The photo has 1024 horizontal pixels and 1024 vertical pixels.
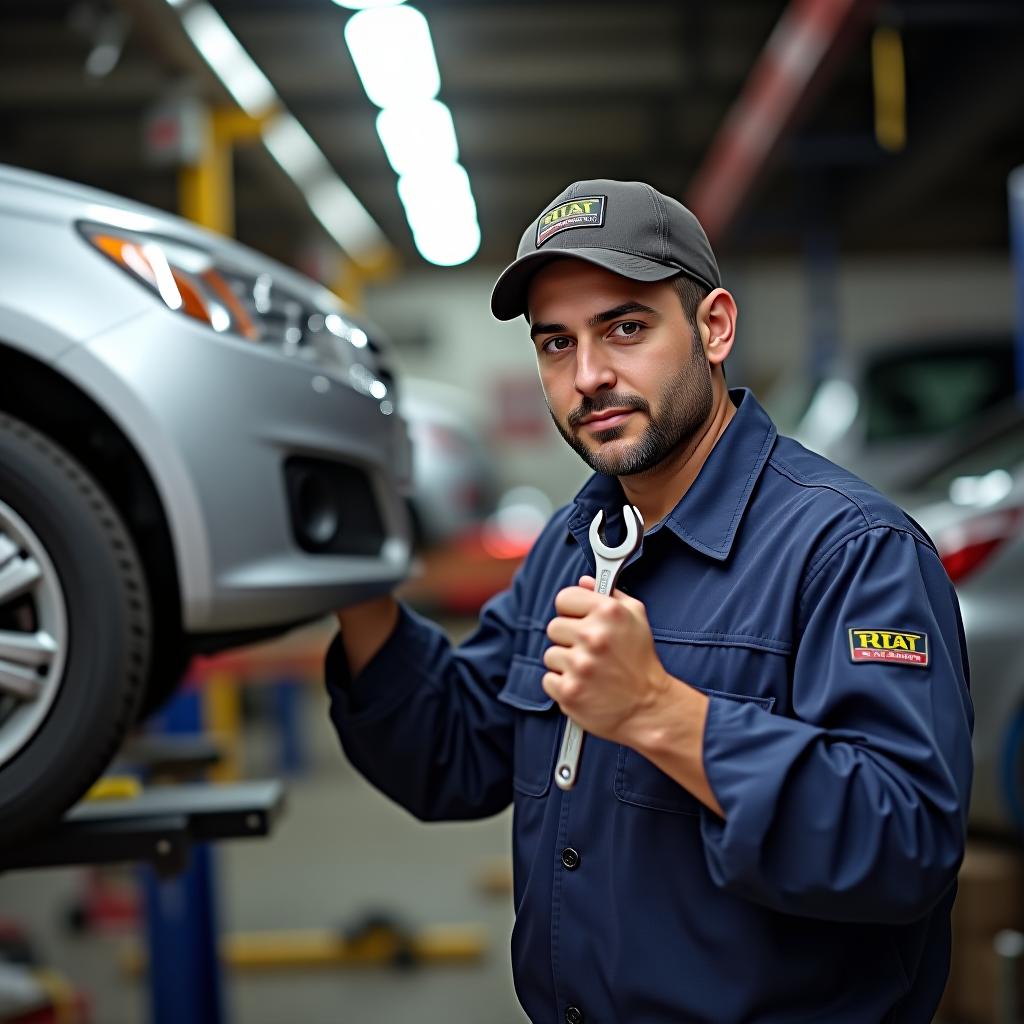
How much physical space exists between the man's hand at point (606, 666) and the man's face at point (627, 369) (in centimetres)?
25

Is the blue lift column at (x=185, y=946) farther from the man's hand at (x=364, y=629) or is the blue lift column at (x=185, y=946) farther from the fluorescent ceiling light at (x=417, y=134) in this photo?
the fluorescent ceiling light at (x=417, y=134)

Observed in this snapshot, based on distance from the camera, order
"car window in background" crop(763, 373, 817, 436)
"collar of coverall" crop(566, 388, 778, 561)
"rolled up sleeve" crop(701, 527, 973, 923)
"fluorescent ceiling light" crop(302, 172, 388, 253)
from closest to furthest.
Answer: "rolled up sleeve" crop(701, 527, 973, 923) → "collar of coverall" crop(566, 388, 778, 561) → "car window in background" crop(763, 373, 817, 436) → "fluorescent ceiling light" crop(302, 172, 388, 253)

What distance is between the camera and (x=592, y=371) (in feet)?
4.02

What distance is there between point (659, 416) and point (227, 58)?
112 inches

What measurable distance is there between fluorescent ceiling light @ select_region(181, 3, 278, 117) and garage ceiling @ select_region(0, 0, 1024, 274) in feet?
0.27

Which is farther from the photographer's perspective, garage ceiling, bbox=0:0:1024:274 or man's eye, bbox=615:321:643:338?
garage ceiling, bbox=0:0:1024:274

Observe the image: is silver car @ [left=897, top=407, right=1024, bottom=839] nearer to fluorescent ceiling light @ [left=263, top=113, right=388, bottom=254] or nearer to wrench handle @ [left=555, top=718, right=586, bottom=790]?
wrench handle @ [left=555, top=718, right=586, bottom=790]

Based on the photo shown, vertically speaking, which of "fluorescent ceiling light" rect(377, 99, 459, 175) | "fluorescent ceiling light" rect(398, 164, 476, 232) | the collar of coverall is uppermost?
"fluorescent ceiling light" rect(398, 164, 476, 232)

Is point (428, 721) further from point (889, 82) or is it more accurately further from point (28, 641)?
point (889, 82)

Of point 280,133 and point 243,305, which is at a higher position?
point 280,133

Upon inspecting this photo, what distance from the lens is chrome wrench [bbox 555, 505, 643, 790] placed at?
110 centimetres

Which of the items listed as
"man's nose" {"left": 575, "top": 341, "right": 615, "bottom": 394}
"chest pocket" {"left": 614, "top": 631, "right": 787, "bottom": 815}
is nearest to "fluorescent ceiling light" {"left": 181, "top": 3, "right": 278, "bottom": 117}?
"man's nose" {"left": 575, "top": 341, "right": 615, "bottom": 394}

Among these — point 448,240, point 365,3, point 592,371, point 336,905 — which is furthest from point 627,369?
point 448,240

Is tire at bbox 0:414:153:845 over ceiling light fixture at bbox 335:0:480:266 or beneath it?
beneath
